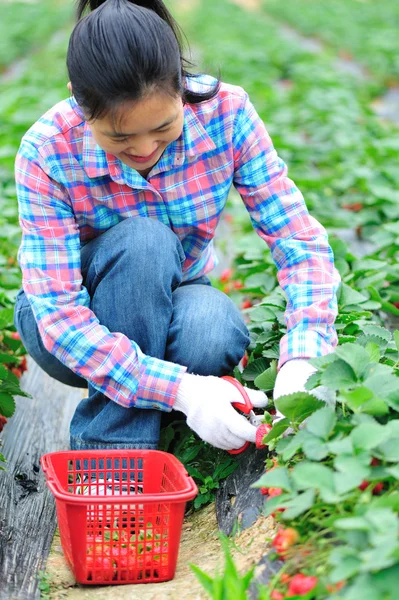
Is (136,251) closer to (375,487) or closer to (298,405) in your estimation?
(298,405)

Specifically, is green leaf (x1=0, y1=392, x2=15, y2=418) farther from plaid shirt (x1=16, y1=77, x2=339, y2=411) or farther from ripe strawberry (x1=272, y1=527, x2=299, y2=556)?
ripe strawberry (x1=272, y1=527, x2=299, y2=556)

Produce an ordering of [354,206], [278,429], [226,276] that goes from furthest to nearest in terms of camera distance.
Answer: [354,206], [226,276], [278,429]

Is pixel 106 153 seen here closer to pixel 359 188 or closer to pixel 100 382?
pixel 100 382

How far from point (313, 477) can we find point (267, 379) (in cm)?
62

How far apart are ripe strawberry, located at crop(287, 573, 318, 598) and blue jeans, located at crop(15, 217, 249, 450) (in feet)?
2.30

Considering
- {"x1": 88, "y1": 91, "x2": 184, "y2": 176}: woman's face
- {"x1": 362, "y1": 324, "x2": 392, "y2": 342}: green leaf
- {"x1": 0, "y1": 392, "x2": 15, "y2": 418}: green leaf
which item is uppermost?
{"x1": 88, "y1": 91, "x2": 184, "y2": 176}: woman's face

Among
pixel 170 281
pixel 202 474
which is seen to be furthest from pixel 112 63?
pixel 202 474

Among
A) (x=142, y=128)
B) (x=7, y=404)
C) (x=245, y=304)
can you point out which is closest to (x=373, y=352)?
(x=142, y=128)

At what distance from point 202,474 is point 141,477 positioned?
17cm

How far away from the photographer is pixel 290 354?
1.98 m

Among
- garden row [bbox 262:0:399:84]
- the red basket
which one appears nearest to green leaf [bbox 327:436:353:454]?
the red basket

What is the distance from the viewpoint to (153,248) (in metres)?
2.08

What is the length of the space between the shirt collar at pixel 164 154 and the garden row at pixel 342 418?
0.55 m

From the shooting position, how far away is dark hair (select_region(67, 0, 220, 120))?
1.74 meters
